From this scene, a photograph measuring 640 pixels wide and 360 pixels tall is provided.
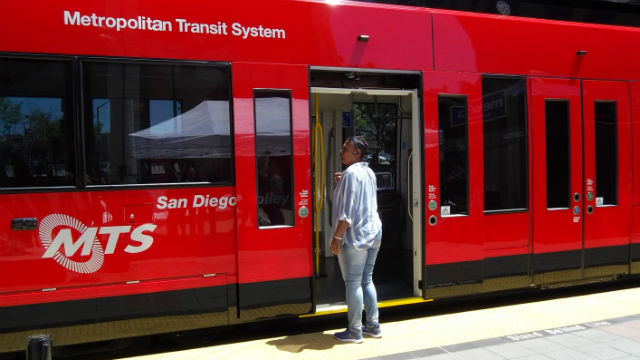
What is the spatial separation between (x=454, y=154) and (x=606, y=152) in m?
2.13

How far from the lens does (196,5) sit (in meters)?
4.07

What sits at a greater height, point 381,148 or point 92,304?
point 381,148

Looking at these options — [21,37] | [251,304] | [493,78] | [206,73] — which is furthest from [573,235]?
[21,37]

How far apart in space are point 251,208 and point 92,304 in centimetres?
146

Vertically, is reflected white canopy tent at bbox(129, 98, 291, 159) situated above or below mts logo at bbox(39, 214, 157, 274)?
above

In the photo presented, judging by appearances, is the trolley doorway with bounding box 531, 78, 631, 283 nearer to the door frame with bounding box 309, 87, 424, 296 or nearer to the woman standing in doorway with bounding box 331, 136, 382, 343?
the door frame with bounding box 309, 87, 424, 296

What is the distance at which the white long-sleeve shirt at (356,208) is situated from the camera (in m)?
4.18

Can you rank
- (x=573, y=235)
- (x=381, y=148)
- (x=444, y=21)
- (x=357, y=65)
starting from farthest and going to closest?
(x=381, y=148)
(x=573, y=235)
(x=444, y=21)
(x=357, y=65)

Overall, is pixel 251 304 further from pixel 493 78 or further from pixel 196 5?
pixel 493 78

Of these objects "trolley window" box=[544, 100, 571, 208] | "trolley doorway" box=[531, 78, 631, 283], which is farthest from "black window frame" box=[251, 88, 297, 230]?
"trolley window" box=[544, 100, 571, 208]

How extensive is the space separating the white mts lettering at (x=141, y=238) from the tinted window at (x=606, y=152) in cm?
496

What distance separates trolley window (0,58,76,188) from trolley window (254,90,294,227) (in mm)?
1496

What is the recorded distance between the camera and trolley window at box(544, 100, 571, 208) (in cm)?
540

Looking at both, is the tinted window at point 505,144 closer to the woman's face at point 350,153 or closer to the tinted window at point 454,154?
the tinted window at point 454,154
